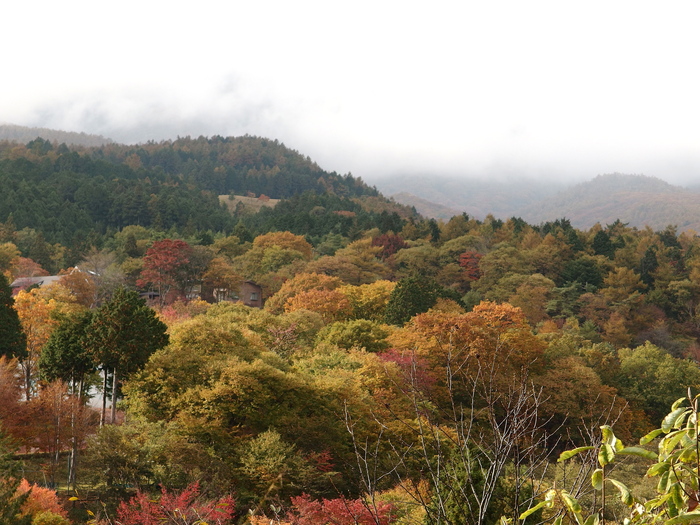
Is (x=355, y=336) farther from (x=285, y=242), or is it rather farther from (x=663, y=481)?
(x=285, y=242)

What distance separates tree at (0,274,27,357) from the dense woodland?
0.31ft

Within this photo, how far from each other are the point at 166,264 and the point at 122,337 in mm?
30555

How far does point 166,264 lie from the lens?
5581cm

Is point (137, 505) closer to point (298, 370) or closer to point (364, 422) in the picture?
point (364, 422)

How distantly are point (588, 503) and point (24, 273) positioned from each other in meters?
62.5

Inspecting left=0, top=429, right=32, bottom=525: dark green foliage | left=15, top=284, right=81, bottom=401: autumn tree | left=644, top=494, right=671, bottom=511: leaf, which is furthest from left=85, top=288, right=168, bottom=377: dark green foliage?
left=644, top=494, right=671, bottom=511: leaf

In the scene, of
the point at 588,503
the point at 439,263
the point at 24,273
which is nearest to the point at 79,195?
the point at 24,273

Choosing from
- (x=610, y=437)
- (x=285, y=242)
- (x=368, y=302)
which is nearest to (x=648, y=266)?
(x=368, y=302)

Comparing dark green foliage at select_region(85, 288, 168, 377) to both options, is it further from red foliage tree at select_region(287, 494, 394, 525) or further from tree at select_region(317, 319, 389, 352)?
red foliage tree at select_region(287, 494, 394, 525)

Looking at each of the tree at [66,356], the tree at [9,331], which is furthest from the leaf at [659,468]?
the tree at [9,331]

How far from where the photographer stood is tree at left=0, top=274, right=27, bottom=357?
29688 millimetres

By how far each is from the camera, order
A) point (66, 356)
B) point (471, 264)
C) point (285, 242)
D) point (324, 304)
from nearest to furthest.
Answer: point (66, 356) < point (324, 304) < point (471, 264) < point (285, 242)

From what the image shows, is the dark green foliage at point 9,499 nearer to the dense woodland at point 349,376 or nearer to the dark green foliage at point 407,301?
the dense woodland at point 349,376

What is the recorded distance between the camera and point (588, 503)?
771 inches
